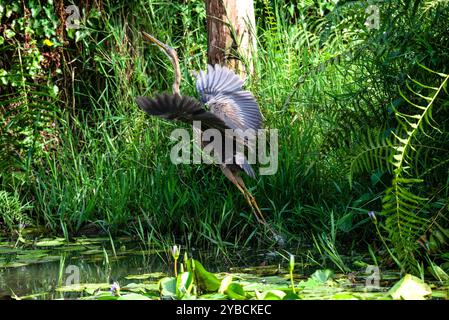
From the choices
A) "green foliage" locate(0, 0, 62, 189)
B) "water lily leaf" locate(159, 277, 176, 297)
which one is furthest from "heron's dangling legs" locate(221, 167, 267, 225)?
"green foliage" locate(0, 0, 62, 189)

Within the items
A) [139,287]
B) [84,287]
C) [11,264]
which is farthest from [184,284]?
[11,264]

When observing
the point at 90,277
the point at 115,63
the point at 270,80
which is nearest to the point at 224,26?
the point at 270,80

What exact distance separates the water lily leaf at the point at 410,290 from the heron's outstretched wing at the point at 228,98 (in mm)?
1697

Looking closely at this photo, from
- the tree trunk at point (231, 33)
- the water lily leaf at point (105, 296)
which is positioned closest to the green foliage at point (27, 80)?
the tree trunk at point (231, 33)

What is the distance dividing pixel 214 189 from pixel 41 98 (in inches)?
88.2

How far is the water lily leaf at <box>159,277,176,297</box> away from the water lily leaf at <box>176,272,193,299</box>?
0.07m

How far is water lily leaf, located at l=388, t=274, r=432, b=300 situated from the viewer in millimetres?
2875

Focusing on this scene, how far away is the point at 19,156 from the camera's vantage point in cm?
600

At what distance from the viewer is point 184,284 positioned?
308 cm

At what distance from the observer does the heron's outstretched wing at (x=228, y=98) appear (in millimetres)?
4449

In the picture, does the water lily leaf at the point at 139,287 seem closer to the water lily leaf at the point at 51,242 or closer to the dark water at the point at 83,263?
the dark water at the point at 83,263

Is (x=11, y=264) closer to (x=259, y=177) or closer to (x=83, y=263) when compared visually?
(x=83, y=263)
